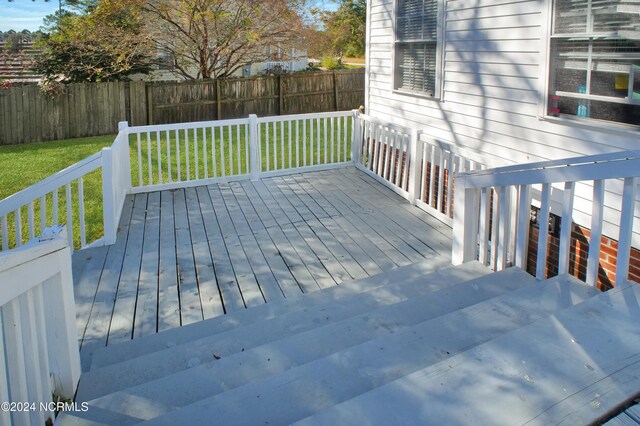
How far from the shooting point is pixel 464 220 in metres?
3.80

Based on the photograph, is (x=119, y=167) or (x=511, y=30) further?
(x=119, y=167)

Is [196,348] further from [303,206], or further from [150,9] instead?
[150,9]

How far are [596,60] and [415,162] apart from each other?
7.33ft

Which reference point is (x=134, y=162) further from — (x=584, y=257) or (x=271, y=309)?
(x=584, y=257)

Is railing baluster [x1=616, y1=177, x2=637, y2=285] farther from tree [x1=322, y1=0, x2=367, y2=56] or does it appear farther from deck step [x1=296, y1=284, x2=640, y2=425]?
tree [x1=322, y1=0, x2=367, y2=56]

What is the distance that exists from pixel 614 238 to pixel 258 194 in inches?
155

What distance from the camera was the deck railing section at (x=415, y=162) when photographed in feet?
17.9

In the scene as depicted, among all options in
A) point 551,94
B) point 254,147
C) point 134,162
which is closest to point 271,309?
point 551,94

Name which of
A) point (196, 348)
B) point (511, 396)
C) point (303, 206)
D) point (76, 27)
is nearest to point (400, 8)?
point (303, 206)

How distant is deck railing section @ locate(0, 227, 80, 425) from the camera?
1805mm

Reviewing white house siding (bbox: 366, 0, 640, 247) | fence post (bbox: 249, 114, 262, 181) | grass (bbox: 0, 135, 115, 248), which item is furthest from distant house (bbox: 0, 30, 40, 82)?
Answer: white house siding (bbox: 366, 0, 640, 247)

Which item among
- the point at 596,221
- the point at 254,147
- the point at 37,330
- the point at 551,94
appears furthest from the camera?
the point at 254,147

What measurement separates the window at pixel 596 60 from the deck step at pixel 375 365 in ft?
5.84

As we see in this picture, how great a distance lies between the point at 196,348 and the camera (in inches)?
113
